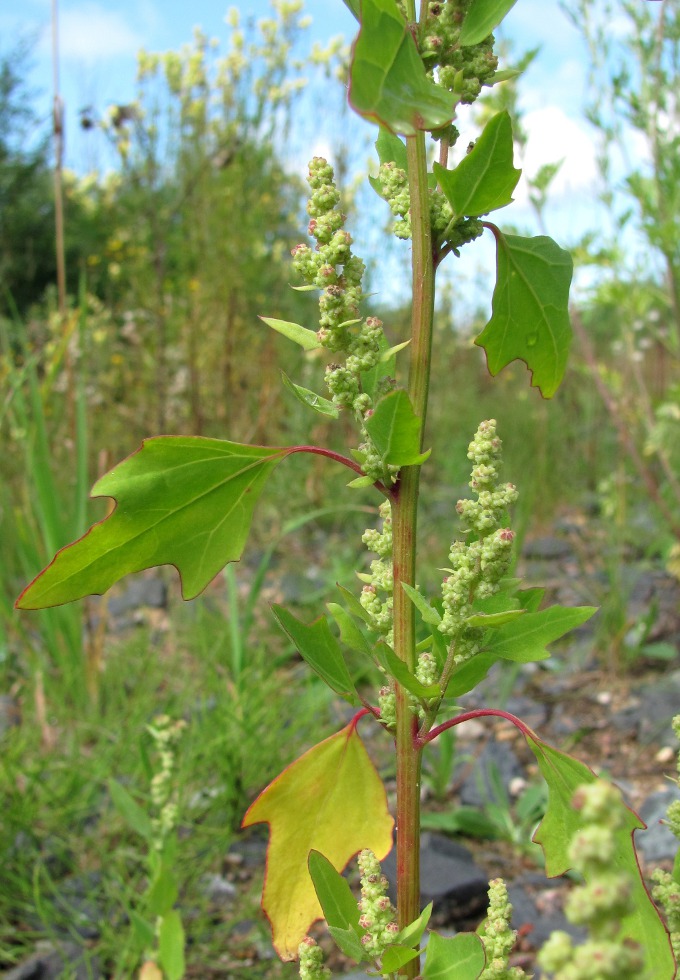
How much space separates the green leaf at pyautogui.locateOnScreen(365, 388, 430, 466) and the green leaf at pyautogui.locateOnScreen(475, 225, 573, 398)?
6.6 inches

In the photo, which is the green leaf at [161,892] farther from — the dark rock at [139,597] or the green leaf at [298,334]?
the dark rock at [139,597]

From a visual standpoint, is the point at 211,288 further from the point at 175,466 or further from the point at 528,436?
the point at 175,466

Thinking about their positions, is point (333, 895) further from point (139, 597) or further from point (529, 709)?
point (139, 597)

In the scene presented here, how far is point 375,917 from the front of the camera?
29.4 inches

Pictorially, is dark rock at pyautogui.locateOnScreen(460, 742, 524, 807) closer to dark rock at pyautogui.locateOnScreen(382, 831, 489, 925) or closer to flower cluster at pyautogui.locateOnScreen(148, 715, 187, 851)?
dark rock at pyautogui.locateOnScreen(382, 831, 489, 925)

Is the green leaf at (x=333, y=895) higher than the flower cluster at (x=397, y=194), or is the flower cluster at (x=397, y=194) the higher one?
the flower cluster at (x=397, y=194)

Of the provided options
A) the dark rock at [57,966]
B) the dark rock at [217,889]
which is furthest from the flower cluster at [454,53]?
the dark rock at [217,889]

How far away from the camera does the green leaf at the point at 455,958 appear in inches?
27.6

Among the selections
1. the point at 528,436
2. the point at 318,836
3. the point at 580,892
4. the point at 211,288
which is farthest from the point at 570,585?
the point at 580,892

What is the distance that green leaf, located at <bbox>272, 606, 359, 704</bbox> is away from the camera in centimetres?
81

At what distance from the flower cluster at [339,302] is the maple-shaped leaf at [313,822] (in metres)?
0.30

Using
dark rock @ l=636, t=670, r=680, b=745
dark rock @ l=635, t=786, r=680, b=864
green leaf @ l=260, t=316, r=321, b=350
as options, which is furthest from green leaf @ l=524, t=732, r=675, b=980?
dark rock @ l=636, t=670, r=680, b=745

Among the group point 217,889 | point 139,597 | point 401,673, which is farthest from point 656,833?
point 139,597

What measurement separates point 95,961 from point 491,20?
162 centimetres
